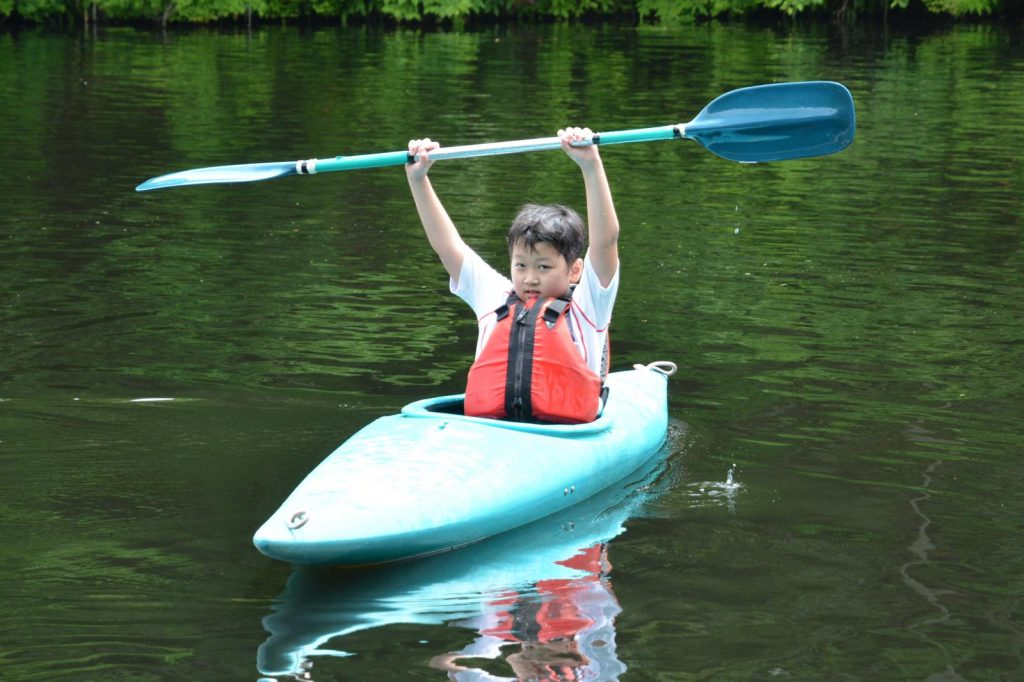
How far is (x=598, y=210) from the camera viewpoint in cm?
448

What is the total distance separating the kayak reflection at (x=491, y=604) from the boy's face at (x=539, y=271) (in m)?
0.75

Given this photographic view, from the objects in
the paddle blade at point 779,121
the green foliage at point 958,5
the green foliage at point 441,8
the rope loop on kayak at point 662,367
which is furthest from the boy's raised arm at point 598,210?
the green foliage at point 958,5

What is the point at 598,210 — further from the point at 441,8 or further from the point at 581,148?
the point at 441,8

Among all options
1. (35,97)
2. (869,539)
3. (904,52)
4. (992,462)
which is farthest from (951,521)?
(904,52)

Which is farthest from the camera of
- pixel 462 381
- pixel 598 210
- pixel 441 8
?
pixel 441 8

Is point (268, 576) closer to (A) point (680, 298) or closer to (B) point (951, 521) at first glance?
(B) point (951, 521)

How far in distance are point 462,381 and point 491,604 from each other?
2.25 m

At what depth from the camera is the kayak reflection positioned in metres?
3.45

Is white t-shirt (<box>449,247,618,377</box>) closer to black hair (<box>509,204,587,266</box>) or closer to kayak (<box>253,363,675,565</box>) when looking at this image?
black hair (<box>509,204,587,266</box>)

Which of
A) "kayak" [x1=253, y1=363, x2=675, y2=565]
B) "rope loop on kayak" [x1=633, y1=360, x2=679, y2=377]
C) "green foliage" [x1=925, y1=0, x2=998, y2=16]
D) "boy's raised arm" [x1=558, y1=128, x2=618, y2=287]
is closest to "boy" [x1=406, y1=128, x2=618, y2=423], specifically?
"boy's raised arm" [x1=558, y1=128, x2=618, y2=287]

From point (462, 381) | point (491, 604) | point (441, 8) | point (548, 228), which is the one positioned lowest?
point (491, 604)

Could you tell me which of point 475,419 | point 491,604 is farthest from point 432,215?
point 491,604

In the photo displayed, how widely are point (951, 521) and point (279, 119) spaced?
11.7 m

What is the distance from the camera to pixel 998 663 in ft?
11.5
